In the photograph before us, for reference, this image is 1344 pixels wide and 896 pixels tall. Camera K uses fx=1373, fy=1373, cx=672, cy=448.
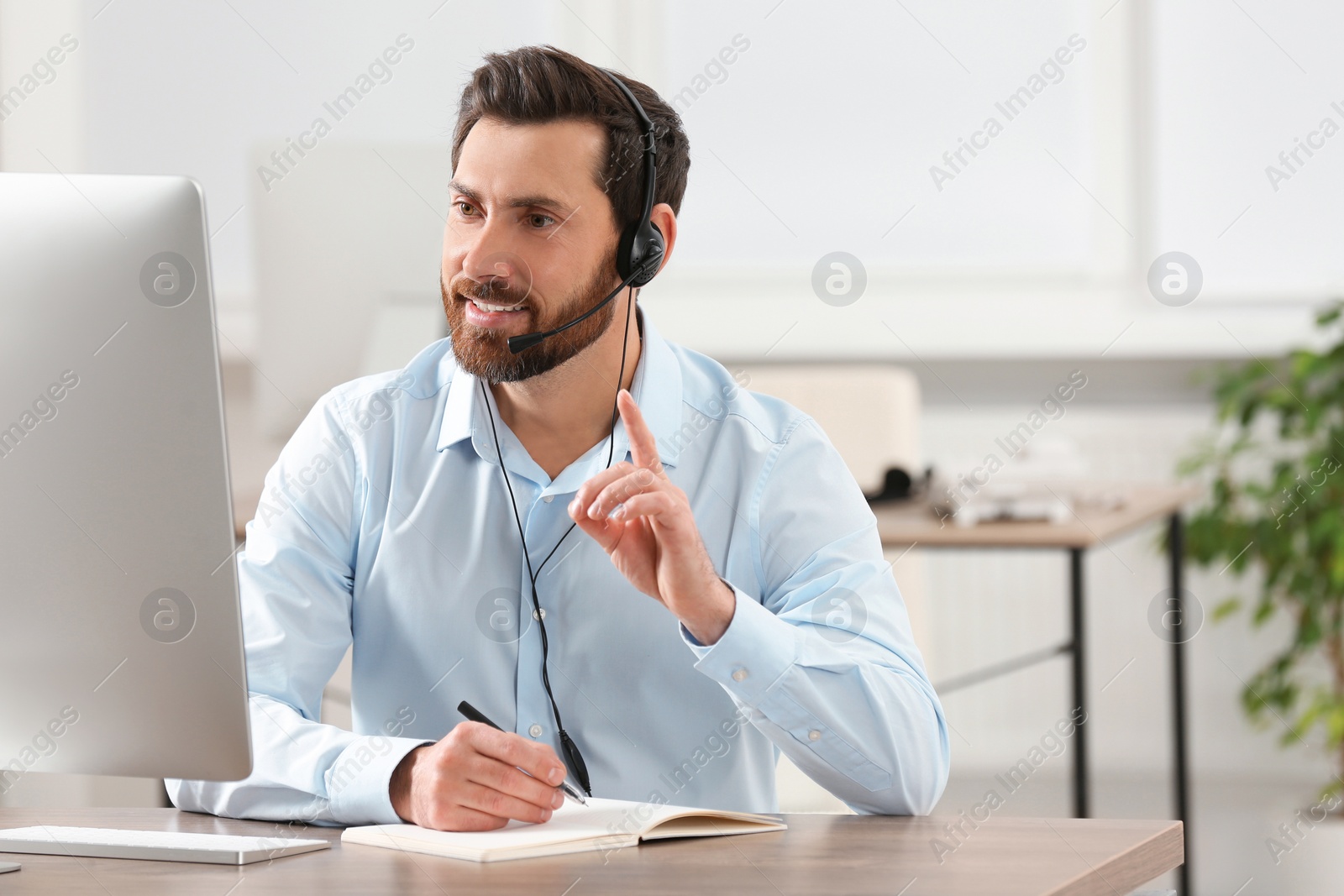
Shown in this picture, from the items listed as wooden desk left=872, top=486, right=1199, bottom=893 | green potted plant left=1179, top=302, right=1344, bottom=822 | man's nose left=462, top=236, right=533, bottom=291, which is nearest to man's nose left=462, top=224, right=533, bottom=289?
man's nose left=462, top=236, right=533, bottom=291

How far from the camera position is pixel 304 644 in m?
1.21

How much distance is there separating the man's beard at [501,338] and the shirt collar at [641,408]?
0.03m

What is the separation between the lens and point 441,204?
176 cm

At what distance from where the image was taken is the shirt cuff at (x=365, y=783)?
3.12 feet

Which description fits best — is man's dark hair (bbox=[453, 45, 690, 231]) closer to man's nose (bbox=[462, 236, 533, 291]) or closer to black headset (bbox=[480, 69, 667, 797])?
black headset (bbox=[480, 69, 667, 797])

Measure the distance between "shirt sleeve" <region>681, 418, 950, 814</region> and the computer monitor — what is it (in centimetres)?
41

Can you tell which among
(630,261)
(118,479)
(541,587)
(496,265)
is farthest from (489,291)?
(118,479)

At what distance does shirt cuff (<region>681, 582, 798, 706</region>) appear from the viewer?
1.04m

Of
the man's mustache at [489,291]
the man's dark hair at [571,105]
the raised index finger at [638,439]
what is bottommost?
the raised index finger at [638,439]

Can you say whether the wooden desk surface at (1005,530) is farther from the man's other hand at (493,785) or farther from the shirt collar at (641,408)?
the man's other hand at (493,785)

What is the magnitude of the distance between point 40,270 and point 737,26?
2.68 m

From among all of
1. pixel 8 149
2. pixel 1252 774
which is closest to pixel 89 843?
pixel 8 149

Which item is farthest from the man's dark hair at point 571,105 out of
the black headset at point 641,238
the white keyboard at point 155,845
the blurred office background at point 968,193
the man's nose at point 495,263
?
the blurred office background at point 968,193

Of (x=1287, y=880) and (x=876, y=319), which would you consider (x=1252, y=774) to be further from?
(x=876, y=319)
